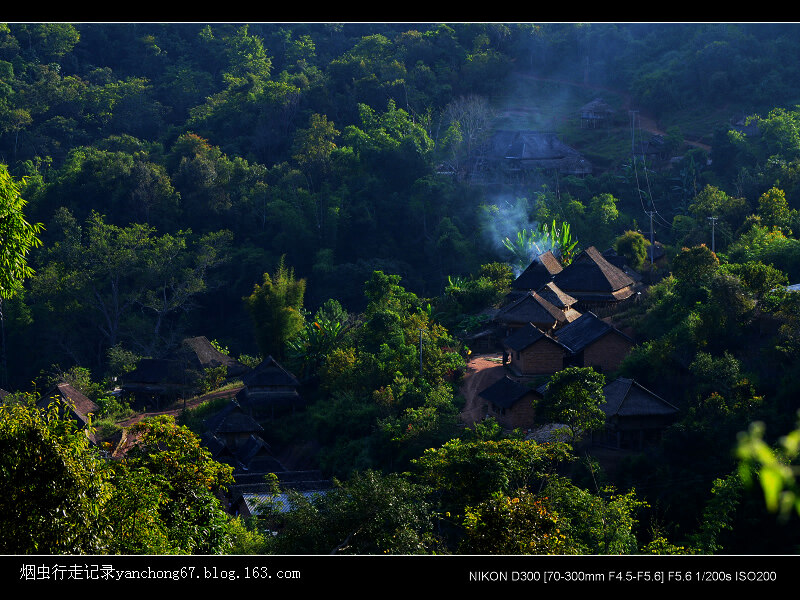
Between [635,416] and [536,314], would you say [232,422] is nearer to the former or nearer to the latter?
[536,314]

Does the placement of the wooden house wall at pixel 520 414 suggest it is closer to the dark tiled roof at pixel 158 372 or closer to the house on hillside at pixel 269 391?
the house on hillside at pixel 269 391

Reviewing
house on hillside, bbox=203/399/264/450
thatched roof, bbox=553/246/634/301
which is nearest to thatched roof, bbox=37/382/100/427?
house on hillside, bbox=203/399/264/450

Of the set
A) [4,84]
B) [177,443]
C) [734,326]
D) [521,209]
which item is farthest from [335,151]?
[177,443]

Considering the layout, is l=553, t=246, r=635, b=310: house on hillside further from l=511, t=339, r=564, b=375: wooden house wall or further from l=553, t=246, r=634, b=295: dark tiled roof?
l=511, t=339, r=564, b=375: wooden house wall

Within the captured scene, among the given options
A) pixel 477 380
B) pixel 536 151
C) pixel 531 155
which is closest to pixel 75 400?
pixel 477 380

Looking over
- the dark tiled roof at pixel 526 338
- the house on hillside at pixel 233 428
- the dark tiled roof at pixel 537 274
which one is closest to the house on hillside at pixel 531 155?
the dark tiled roof at pixel 537 274

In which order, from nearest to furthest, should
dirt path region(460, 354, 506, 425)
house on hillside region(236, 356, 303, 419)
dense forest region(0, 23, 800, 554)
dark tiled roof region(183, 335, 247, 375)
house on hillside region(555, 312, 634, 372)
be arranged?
dense forest region(0, 23, 800, 554), dirt path region(460, 354, 506, 425), house on hillside region(555, 312, 634, 372), house on hillside region(236, 356, 303, 419), dark tiled roof region(183, 335, 247, 375)

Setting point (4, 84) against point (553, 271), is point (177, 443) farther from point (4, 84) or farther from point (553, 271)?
point (4, 84)
